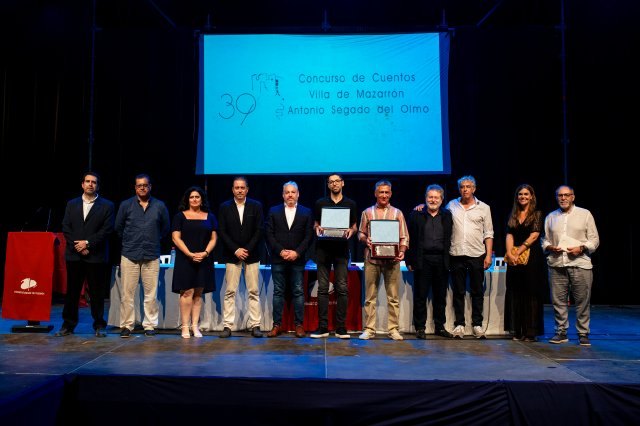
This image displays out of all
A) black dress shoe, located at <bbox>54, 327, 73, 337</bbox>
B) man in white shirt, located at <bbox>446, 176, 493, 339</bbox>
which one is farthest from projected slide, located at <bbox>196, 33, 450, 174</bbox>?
black dress shoe, located at <bbox>54, 327, 73, 337</bbox>

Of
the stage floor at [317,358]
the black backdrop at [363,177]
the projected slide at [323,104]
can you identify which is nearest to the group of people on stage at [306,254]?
the stage floor at [317,358]

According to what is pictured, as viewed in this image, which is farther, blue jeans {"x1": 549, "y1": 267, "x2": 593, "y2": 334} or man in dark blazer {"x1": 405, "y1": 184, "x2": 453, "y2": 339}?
man in dark blazer {"x1": 405, "y1": 184, "x2": 453, "y2": 339}

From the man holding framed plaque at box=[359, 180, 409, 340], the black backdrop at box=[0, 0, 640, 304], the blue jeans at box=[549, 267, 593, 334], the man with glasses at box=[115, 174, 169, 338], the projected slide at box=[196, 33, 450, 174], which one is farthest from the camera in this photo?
Answer: the black backdrop at box=[0, 0, 640, 304]

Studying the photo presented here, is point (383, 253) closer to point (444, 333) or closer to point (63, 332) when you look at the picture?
point (444, 333)

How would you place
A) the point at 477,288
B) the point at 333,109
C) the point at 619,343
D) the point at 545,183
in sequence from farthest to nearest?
the point at 545,183
the point at 333,109
the point at 477,288
the point at 619,343

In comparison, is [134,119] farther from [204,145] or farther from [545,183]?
[545,183]

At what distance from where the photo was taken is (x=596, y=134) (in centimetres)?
750

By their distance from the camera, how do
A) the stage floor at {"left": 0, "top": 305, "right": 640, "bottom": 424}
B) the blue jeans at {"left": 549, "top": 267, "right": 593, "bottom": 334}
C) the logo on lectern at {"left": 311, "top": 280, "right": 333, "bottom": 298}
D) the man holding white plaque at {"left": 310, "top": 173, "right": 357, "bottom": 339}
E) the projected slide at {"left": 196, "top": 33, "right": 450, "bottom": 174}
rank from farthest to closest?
the projected slide at {"left": 196, "top": 33, "right": 450, "bottom": 174}, the logo on lectern at {"left": 311, "top": 280, "right": 333, "bottom": 298}, the man holding white plaque at {"left": 310, "top": 173, "right": 357, "bottom": 339}, the blue jeans at {"left": 549, "top": 267, "right": 593, "bottom": 334}, the stage floor at {"left": 0, "top": 305, "right": 640, "bottom": 424}

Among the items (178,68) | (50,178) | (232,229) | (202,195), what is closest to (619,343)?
(232,229)

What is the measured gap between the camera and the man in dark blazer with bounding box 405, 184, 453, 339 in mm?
5082

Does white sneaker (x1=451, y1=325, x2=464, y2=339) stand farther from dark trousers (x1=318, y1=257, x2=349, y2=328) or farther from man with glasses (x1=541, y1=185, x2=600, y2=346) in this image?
dark trousers (x1=318, y1=257, x2=349, y2=328)

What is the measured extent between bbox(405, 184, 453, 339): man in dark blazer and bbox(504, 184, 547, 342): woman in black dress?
1.95ft

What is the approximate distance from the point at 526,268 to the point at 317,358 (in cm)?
217

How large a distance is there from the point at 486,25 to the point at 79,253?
6106 millimetres
